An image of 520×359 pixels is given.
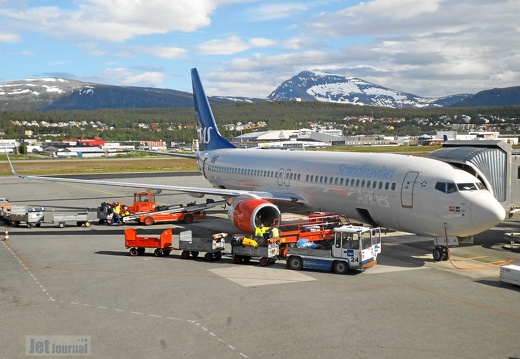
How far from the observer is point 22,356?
14.4m

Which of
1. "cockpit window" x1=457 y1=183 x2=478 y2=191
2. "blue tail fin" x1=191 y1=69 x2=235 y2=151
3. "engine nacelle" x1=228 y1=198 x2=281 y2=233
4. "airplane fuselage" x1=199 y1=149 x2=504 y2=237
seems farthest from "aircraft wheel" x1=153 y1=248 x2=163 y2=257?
"blue tail fin" x1=191 y1=69 x2=235 y2=151

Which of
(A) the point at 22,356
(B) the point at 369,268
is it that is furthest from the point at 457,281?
(A) the point at 22,356

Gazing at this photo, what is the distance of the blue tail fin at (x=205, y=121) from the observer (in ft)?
156

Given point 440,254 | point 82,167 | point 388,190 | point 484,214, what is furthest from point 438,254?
point 82,167

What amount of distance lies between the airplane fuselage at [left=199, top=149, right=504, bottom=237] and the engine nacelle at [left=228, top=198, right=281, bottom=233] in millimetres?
3054

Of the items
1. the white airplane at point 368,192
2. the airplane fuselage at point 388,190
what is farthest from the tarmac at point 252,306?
the white airplane at point 368,192

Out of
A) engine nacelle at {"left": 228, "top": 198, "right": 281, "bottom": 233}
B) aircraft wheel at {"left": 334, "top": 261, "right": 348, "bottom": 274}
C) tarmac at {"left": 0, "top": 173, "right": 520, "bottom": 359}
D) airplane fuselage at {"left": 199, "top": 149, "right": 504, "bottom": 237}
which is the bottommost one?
tarmac at {"left": 0, "top": 173, "right": 520, "bottom": 359}

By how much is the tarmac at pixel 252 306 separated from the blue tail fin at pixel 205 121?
66.2ft

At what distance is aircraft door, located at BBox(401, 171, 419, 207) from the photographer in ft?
84.1

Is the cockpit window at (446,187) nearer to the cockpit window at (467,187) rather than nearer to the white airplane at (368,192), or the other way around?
the white airplane at (368,192)

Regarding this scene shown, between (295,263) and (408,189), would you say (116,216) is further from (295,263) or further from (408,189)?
(408,189)

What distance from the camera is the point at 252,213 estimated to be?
2906cm

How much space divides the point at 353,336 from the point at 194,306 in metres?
5.45

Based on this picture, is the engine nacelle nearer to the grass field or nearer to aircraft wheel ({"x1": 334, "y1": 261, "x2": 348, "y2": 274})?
aircraft wheel ({"x1": 334, "y1": 261, "x2": 348, "y2": 274})
